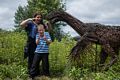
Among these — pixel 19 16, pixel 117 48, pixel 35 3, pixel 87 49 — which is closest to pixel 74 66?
pixel 87 49

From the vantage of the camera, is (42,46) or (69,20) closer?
(42,46)

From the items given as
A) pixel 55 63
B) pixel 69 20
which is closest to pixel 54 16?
pixel 69 20

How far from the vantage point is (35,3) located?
36875 millimetres

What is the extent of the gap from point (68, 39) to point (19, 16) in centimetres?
3928

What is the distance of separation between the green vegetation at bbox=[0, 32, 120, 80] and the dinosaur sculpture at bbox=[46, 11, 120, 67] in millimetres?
242

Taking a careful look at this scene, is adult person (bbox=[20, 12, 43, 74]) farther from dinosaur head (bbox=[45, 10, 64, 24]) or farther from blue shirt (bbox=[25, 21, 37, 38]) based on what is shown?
dinosaur head (bbox=[45, 10, 64, 24])

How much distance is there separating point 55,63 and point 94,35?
5.50 feet

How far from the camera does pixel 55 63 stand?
13.3 m

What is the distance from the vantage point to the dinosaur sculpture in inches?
475

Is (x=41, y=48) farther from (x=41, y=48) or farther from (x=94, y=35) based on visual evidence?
(x=94, y=35)


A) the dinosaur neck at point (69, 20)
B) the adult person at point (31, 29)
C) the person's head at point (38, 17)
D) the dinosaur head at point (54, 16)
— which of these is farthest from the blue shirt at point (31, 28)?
the dinosaur neck at point (69, 20)

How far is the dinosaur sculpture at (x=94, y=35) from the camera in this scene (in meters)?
12.1

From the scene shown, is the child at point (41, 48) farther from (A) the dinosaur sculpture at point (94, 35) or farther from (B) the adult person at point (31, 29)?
(A) the dinosaur sculpture at point (94, 35)

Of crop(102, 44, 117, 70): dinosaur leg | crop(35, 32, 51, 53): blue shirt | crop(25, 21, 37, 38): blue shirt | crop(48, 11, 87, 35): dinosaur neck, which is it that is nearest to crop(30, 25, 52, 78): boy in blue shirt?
crop(35, 32, 51, 53): blue shirt
